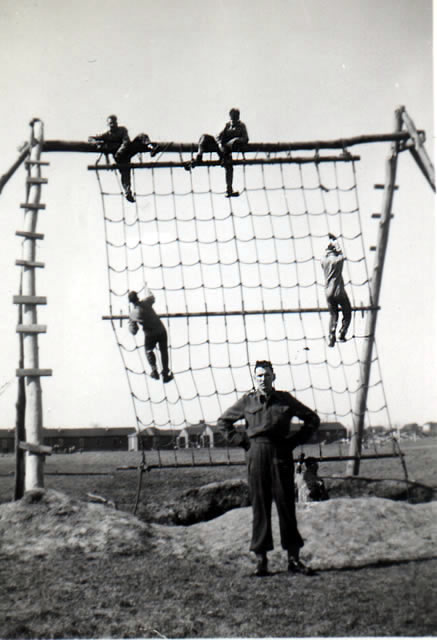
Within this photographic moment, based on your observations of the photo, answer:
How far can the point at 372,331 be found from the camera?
654 cm

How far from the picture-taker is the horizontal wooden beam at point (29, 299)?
18.4 ft

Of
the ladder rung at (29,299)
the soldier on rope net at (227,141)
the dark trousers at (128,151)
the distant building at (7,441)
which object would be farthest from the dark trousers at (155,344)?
the distant building at (7,441)

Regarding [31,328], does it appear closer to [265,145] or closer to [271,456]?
[271,456]

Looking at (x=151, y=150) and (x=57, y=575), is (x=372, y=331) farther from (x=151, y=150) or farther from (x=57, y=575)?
(x=57, y=575)

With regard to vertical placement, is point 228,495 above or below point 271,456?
below

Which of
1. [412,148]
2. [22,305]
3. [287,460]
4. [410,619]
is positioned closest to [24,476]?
[22,305]

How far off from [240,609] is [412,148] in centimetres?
511

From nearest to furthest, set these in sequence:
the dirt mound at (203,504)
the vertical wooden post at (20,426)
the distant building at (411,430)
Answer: the vertical wooden post at (20,426) → the dirt mound at (203,504) → the distant building at (411,430)

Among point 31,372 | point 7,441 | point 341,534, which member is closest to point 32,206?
point 31,372

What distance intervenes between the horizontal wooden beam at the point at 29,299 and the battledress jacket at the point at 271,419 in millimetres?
2367

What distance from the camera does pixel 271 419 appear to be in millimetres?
4312

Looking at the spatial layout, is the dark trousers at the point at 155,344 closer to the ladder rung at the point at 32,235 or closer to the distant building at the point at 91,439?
the ladder rung at the point at 32,235

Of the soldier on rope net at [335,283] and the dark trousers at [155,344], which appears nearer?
the dark trousers at [155,344]

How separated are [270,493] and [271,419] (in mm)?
555
